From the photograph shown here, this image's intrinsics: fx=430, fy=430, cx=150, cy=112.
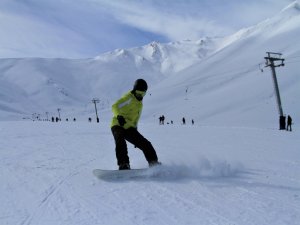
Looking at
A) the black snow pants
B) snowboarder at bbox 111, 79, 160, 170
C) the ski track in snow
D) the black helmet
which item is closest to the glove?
snowboarder at bbox 111, 79, 160, 170

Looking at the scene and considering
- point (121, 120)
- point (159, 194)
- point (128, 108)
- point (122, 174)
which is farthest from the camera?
point (128, 108)

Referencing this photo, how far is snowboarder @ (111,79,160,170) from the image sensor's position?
6969 millimetres

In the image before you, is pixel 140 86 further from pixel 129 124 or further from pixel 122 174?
pixel 122 174

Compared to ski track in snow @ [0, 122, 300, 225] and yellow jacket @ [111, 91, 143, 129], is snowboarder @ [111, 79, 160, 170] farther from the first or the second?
ski track in snow @ [0, 122, 300, 225]

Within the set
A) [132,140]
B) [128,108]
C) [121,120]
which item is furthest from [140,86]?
[132,140]

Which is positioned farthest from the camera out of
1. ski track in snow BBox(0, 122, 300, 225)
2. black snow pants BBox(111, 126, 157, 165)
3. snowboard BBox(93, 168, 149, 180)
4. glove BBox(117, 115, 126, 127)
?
black snow pants BBox(111, 126, 157, 165)

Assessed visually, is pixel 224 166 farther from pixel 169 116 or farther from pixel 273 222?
pixel 169 116

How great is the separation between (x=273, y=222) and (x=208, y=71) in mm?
184357

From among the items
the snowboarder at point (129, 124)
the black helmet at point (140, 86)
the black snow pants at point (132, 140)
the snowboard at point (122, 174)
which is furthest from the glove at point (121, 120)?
the snowboard at point (122, 174)

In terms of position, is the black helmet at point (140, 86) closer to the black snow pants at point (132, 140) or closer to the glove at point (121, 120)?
the glove at point (121, 120)

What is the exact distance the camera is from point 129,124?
711cm

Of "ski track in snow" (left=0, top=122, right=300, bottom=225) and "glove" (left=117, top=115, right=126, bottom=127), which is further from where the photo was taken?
"glove" (left=117, top=115, right=126, bottom=127)

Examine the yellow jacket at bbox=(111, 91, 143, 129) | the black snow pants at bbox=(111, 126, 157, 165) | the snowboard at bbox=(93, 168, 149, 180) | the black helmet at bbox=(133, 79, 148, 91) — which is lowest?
the snowboard at bbox=(93, 168, 149, 180)

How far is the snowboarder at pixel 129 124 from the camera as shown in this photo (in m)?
6.97
